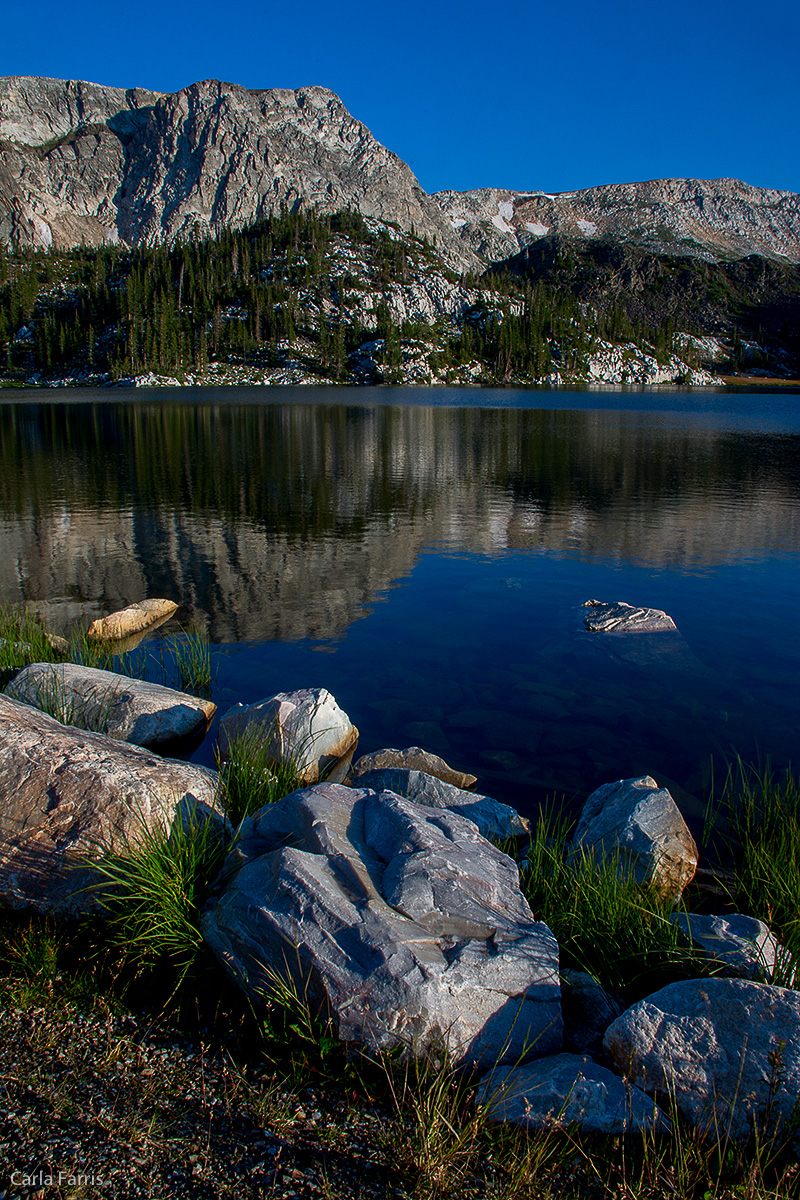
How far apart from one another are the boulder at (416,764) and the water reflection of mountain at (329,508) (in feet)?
25.8

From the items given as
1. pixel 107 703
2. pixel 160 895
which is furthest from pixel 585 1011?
pixel 107 703

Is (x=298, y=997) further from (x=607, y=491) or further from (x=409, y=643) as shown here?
(x=607, y=491)

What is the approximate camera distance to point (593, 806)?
9719 millimetres

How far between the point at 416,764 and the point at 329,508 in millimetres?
25248

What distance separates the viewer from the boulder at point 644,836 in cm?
813

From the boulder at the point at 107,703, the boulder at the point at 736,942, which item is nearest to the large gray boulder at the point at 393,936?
the boulder at the point at 736,942

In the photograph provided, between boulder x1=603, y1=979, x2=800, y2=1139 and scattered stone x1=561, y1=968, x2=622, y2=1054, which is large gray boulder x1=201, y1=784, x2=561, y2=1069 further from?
boulder x1=603, y1=979, x2=800, y2=1139

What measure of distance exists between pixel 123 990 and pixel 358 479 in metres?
39.7

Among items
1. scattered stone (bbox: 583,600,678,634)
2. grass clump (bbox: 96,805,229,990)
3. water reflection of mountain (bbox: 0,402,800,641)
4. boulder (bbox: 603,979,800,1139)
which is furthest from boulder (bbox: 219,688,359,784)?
scattered stone (bbox: 583,600,678,634)

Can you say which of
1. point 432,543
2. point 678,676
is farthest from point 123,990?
point 432,543

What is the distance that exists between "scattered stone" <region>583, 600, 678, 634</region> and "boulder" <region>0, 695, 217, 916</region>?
13.2 meters

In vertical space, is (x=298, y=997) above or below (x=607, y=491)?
below

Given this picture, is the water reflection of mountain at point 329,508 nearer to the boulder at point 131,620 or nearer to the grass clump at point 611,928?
the boulder at point 131,620

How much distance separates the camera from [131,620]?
724 inches
